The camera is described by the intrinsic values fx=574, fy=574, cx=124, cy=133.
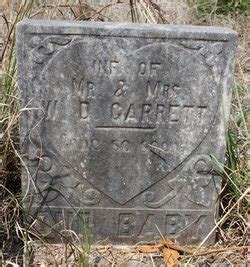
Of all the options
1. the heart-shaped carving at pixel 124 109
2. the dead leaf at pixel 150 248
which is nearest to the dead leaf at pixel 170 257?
the dead leaf at pixel 150 248

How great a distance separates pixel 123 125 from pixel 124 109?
7 cm

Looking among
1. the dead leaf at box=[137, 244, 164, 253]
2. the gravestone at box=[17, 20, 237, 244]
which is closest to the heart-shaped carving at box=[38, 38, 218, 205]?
the gravestone at box=[17, 20, 237, 244]

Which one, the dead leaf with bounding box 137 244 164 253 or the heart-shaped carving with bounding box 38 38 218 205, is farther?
the dead leaf with bounding box 137 244 164 253

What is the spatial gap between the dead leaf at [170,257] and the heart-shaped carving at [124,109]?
0.27 m

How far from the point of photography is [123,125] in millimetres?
2295

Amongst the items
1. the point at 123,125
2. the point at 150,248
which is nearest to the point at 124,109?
the point at 123,125

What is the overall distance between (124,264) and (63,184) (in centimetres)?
41

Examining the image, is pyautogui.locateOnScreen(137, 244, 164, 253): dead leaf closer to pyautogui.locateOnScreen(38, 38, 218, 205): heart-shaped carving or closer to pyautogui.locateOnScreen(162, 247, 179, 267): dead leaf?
pyautogui.locateOnScreen(162, 247, 179, 267): dead leaf

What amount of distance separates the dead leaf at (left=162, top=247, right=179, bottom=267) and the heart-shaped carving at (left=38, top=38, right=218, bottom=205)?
272 mm

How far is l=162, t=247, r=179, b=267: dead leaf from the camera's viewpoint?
2315 millimetres

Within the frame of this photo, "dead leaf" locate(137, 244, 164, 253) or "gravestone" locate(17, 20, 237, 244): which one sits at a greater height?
"gravestone" locate(17, 20, 237, 244)

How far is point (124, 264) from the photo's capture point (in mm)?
2338

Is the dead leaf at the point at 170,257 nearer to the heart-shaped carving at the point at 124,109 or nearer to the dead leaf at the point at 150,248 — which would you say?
the dead leaf at the point at 150,248

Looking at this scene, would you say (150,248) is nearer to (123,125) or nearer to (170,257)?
(170,257)
